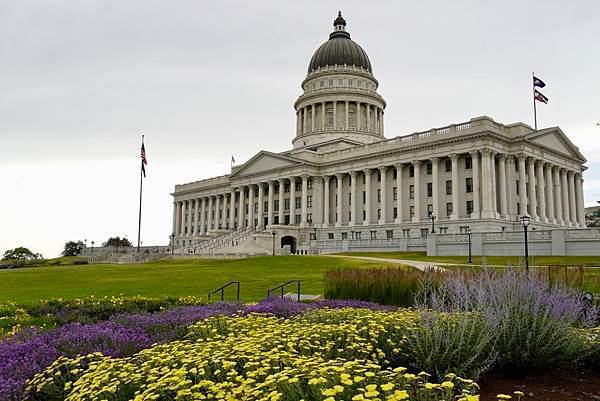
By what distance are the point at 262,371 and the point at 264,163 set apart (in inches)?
3738

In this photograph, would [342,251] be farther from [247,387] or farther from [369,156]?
[247,387]

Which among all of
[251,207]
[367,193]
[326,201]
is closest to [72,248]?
[251,207]

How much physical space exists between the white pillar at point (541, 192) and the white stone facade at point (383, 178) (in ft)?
0.54

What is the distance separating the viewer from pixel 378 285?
18.1m

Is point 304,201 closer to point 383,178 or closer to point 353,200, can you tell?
point 353,200

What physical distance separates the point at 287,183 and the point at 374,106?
29.4m

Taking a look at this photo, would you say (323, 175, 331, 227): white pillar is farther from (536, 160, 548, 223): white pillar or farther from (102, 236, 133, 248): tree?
(102, 236, 133, 248): tree

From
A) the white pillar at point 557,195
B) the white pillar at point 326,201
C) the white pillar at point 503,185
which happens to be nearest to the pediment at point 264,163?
the white pillar at point 326,201

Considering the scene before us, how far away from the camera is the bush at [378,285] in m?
17.5

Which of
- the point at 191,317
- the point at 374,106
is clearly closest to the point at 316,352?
the point at 191,317

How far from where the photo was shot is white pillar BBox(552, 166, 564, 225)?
255 feet

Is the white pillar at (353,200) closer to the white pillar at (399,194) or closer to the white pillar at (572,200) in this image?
the white pillar at (399,194)

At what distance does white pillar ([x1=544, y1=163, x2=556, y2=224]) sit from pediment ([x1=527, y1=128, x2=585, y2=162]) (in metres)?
3.43

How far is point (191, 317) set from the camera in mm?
12062
